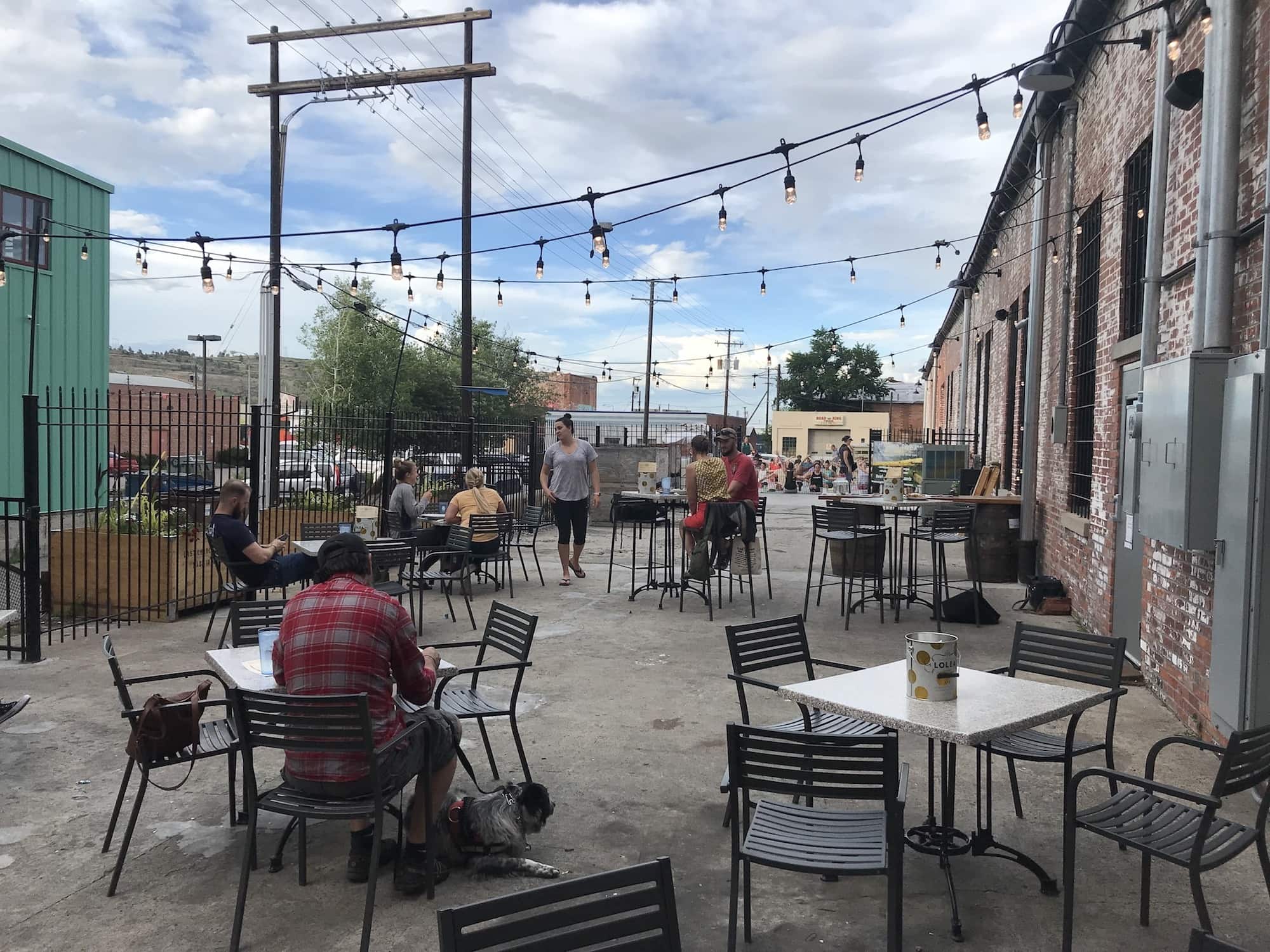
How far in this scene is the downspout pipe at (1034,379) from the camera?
11.2m

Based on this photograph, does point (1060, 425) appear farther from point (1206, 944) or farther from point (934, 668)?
point (1206, 944)

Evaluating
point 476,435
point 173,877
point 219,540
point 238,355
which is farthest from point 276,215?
point 238,355

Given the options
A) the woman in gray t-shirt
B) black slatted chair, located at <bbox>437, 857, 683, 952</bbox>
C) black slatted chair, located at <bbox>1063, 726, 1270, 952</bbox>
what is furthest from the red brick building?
the woman in gray t-shirt

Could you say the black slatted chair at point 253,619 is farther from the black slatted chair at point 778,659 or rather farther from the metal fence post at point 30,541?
the metal fence post at point 30,541

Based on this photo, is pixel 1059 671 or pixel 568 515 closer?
pixel 1059 671

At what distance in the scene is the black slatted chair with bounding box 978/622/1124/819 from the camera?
402 cm

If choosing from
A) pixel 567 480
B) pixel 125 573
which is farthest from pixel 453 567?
pixel 125 573

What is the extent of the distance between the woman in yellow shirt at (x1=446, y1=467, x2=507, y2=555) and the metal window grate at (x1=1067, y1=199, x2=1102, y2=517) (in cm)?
583

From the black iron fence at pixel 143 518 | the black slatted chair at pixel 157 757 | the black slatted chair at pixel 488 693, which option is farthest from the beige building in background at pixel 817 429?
the black slatted chair at pixel 157 757

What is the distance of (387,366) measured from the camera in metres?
35.7

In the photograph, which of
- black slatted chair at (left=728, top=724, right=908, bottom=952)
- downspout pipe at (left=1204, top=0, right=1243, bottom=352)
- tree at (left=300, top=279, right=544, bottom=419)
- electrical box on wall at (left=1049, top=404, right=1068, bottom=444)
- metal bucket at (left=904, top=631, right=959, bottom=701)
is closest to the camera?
black slatted chair at (left=728, top=724, right=908, bottom=952)

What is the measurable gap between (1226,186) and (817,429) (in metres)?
56.4

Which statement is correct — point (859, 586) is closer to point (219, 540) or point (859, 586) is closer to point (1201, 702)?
point (1201, 702)

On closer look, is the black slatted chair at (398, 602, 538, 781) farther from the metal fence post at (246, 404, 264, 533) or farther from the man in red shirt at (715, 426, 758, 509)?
the metal fence post at (246, 404, 264, 533)
